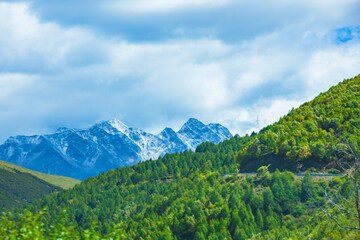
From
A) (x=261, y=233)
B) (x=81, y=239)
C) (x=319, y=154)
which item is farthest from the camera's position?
(x=319, y=154)

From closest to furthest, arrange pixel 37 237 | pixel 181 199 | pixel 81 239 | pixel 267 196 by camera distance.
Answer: pixel 37 237 < pixel 81 239 < pixel 267 196 < pixel 181 199

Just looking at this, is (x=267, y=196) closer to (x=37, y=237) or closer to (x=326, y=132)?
(x=326, y=132)

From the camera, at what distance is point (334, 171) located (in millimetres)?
165375

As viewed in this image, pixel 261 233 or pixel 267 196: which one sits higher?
pixel 267 196

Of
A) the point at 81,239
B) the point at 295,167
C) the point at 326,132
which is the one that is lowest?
the point at 81,239

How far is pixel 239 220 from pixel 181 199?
44.5 meters

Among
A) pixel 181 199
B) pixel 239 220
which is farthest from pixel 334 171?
pixel 181 199

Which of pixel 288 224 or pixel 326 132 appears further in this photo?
pixel 326 132

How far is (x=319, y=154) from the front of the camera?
17125cm

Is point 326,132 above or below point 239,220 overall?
above

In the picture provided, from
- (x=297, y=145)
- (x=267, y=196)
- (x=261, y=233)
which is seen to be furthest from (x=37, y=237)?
(x=297, y=145)

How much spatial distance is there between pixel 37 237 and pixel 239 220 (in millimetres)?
125075

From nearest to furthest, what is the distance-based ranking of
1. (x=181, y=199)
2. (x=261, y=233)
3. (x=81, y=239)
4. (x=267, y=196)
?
1. (x=81, y=239)
2. (x=261, y=233)
3. (x=267, y=196)
4. (x=181, y=199)

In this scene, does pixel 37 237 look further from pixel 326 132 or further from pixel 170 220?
pixel 326 132
